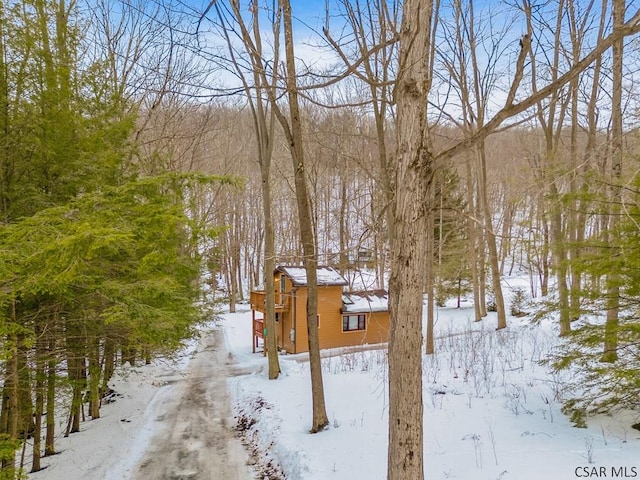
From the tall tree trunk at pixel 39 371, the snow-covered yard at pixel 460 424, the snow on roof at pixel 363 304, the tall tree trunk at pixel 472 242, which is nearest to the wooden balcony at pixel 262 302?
the snow on roof at pixel 363 304

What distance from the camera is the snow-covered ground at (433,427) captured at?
4.71 meters

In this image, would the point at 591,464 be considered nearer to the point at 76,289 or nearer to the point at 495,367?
the point at 495,367

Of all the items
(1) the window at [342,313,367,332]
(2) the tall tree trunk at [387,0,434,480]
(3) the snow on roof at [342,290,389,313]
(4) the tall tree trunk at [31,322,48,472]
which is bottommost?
(1) the window at [342,313,367,332]

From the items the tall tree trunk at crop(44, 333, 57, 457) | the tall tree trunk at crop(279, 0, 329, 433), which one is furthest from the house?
the tall tree trunk at crop(44, 333, 57, 457)

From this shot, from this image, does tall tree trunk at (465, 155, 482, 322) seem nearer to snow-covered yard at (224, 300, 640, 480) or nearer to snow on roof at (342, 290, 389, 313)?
snow on roof at (342, 290, 389, 313)

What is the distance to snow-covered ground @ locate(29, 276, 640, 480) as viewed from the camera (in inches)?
186

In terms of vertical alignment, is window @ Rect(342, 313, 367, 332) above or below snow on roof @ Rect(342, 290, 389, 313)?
below

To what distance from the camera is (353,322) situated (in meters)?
19.6

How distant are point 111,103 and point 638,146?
8451mm

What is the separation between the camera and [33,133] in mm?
5902

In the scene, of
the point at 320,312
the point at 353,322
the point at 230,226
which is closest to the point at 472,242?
the point at 353,322

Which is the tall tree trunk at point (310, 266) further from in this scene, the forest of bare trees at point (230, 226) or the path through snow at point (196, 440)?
the path through snow at point (196, 440)

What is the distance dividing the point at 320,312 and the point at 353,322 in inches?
78.7

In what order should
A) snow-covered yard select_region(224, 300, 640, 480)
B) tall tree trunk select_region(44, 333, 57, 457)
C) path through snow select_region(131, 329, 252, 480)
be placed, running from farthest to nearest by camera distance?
path through snow select_region(131, 329, 252, 480) < tall tree trunk select_region(44, 333, 57, 457) < snow-covered yard select_region(224, 300, 640, 480)
